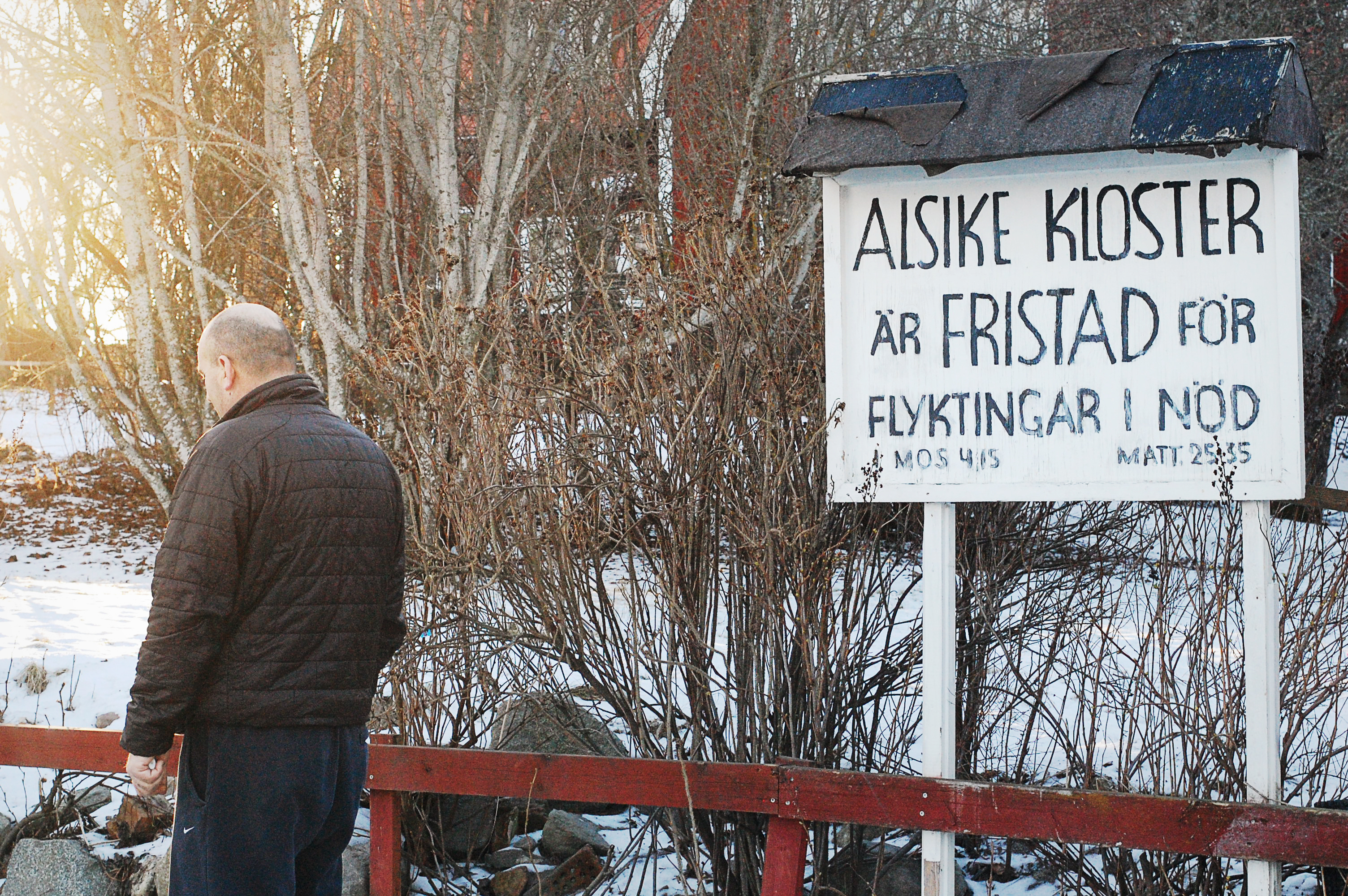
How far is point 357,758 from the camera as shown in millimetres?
3209

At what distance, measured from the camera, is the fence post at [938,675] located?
3.63 meters

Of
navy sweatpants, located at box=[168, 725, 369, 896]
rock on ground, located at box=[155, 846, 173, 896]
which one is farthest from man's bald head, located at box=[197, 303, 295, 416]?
rock on ground, located at box=[155, 846, 173, 896]

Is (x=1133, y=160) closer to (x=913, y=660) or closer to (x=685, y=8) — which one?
(x=913, y=660)

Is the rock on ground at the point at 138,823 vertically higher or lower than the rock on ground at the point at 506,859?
higher

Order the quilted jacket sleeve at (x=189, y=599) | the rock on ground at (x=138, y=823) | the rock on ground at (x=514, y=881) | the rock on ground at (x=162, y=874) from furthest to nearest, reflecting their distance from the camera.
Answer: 1. the rock on ground at (x=138, y=823)
2. the rock on ground at (x=514, y=881)
3. the rock on ground at (x=162, y=874)
4. the quilted jacket sleeve at (x=189, y=599)

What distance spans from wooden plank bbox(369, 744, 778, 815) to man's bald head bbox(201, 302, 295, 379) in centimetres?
158

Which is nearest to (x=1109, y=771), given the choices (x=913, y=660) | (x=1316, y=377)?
(x=913, y=660)

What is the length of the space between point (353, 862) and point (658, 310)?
2.40m

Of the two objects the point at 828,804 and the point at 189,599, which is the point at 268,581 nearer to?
the point at 189,599

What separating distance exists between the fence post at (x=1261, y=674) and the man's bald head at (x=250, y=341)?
2594 millimetres

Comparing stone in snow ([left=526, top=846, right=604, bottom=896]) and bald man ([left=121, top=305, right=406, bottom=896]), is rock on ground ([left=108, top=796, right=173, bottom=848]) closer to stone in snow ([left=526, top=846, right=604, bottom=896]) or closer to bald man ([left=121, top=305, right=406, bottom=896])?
stone in snow ([left=526, top=846, right=604, bottom=896])

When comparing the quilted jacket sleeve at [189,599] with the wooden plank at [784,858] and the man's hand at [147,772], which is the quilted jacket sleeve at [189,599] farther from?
the wooden plank at [784,858]

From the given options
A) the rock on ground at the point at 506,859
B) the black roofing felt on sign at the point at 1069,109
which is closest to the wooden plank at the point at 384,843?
the rock on ground at the point at 506,859

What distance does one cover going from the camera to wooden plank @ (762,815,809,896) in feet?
12.3
